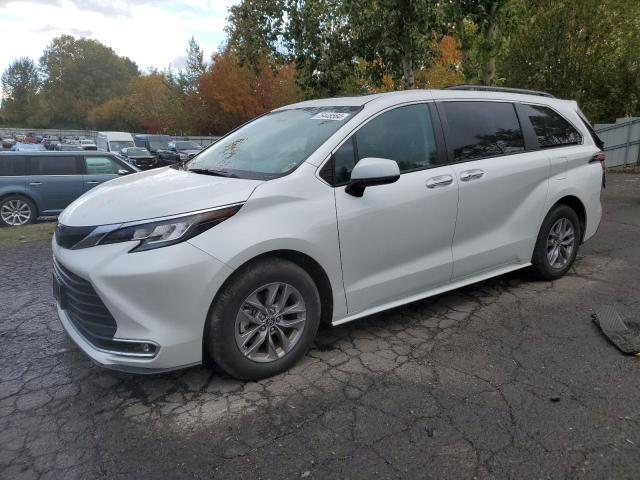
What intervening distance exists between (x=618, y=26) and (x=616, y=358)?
16015 mm

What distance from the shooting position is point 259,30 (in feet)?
37.1

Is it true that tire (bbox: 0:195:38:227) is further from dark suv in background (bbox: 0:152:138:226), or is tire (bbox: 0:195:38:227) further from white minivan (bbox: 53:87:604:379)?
white minivan (bbox: 53:87:604:379)

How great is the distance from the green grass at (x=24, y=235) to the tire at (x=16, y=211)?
6.42 ft

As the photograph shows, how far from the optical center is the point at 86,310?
3098 millimetres

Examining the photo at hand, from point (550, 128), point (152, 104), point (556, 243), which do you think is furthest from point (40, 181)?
point (152, 104)

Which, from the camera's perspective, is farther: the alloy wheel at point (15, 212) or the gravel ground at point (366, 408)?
the alloy wheel at point (15, 212)

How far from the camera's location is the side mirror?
3.35m

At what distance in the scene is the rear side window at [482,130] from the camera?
4172 mm

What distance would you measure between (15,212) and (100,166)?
6.36ft

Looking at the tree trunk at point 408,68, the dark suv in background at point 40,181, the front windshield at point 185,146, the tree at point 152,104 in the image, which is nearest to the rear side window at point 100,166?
the dark suv in background at point 40,181

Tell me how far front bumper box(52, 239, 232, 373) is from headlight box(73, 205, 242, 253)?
39 millimetres

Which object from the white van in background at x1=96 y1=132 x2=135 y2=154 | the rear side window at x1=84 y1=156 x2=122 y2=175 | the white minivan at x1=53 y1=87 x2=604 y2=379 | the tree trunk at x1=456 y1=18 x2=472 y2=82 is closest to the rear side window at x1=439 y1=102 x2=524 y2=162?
the white minivan at x1=53 y1=87 x2=604 y2=379

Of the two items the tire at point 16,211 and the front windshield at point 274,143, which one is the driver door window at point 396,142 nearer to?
the front windshield at point 274,143

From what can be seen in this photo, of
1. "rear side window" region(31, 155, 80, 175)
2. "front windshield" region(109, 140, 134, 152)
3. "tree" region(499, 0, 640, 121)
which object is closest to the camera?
"rear side window" region(31, 155, 80, 175)
